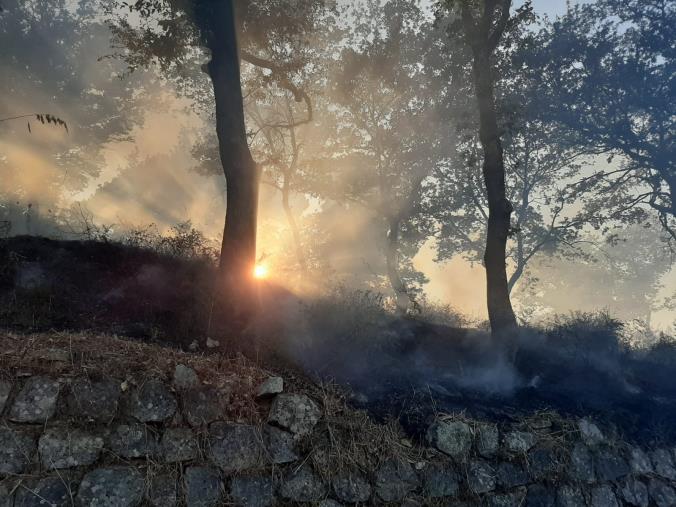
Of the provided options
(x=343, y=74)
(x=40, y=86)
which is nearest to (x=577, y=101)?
(x=343, y=74)

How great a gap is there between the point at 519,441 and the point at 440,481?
1.33 m

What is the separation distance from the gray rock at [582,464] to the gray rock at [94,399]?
5191 mm

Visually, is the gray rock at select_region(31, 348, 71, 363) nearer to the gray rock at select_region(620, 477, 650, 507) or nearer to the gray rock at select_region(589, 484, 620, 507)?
the gray rock at select_region(589, 484, 620, 507)

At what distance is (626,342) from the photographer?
30.2 feet

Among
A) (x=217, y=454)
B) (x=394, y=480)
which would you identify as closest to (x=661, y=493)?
(x=394, y=480)

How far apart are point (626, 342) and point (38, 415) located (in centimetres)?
1072

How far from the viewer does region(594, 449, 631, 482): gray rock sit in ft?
17.3

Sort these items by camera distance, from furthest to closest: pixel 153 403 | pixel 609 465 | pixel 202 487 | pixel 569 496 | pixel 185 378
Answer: pixel 609 465 < pixel 569 496 < pixel 185 378 < pixel 153 403 < pixel 202 487

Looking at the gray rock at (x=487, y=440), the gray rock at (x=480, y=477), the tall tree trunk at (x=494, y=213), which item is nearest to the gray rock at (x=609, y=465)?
the gray rock at (x=487, y=440)

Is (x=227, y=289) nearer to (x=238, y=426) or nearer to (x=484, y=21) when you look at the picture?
(x=238, y=426)

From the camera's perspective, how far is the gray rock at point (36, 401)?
2.98 meters

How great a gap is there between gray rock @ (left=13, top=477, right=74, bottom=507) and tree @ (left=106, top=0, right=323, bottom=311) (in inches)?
129

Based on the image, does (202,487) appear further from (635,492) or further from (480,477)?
(635,492)

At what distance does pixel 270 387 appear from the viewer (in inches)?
157
